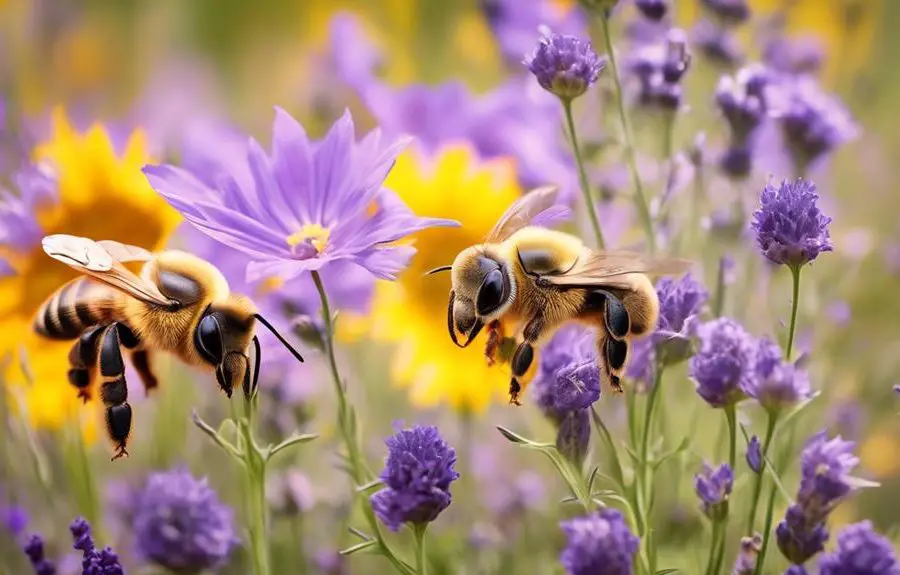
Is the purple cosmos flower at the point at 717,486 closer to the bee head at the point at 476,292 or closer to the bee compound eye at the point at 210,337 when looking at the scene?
the bee head at the point at 476,292

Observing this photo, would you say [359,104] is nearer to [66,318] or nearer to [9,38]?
[9,38]

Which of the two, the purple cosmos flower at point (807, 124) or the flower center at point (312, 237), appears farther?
the purple cosmos flower at point (807, 124)

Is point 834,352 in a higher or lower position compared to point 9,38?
lower

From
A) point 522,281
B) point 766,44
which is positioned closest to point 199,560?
point 522,281

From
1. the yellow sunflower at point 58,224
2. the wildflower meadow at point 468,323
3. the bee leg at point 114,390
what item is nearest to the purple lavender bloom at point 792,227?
the wildflower meadow at point 468,323

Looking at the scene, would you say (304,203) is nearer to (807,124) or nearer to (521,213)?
(521,213)

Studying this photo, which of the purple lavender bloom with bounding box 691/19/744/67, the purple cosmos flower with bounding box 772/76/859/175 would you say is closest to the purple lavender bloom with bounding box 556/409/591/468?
the purple cosmos flower with bounding box 772/76/859/175

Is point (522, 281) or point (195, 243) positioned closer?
point (522, 281)
